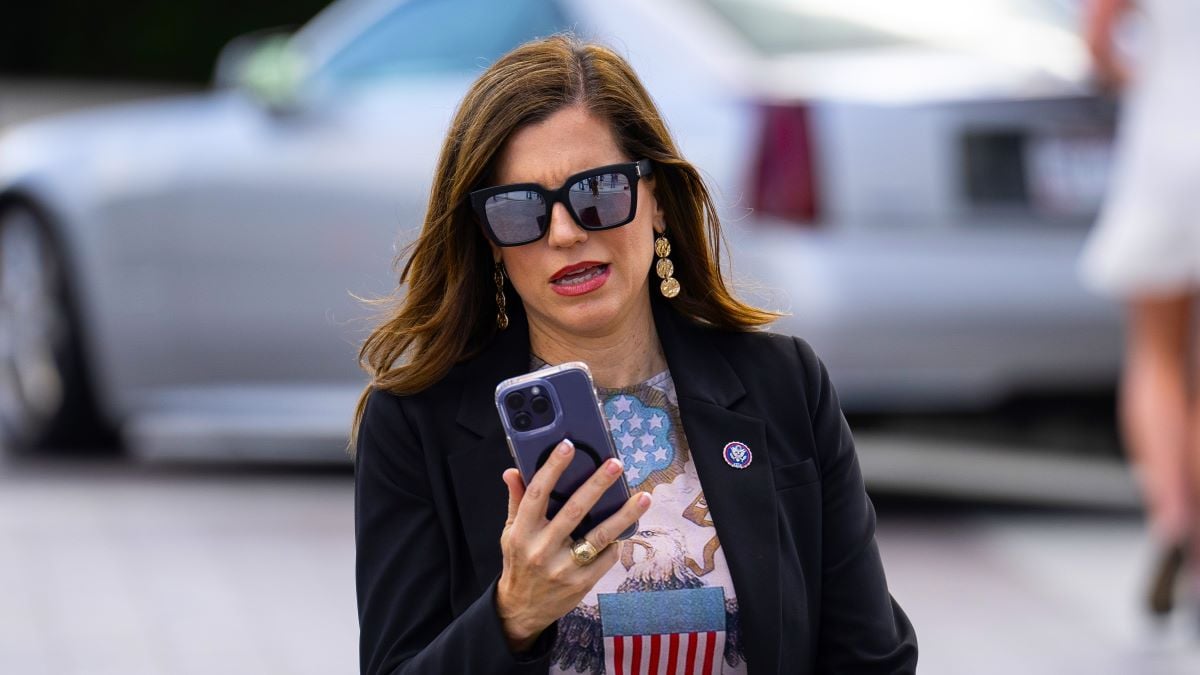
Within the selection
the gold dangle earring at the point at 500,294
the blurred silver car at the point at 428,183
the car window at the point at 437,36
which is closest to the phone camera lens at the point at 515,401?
the gold dangle earring at the point at 500,294

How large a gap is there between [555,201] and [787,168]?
3.20 m

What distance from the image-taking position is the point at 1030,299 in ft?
18.8

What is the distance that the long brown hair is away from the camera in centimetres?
251

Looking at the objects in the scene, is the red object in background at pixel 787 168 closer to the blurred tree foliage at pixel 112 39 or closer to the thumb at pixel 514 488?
the thumb at pixel 514 488

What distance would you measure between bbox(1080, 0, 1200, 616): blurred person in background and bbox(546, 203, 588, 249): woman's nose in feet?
9.48

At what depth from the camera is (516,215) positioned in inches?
97.1

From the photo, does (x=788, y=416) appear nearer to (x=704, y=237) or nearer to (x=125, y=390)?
(x=704, y=237)

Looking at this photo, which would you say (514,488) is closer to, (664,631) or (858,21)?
(664,631)

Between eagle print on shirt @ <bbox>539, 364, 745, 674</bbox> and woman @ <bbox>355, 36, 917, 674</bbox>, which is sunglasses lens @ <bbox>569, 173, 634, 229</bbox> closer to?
woman @ <bbox>355, 36, 917, 674</bbox>

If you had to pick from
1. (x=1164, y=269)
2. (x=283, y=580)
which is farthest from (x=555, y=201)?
(x=283, y=580)

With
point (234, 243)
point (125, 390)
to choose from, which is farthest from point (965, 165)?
point (125, 390)

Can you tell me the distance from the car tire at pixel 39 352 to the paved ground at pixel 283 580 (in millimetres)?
254

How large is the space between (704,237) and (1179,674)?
248 centimetres

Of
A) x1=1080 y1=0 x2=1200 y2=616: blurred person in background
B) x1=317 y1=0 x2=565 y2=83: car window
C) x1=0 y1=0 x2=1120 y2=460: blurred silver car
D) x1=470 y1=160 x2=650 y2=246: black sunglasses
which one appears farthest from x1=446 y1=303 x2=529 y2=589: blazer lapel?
x1=317 y1=0 x2=565 y2=83: car window
